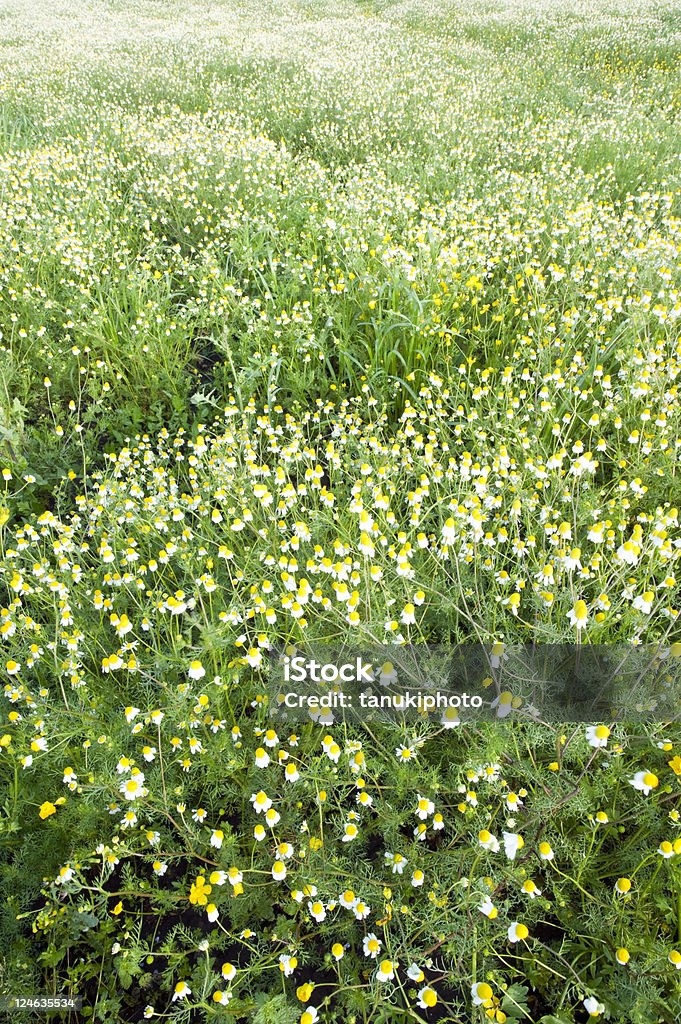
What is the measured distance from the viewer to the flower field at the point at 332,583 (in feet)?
5.66

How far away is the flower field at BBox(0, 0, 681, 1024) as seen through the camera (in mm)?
1726

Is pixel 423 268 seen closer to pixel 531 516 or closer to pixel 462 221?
pixel 462 221

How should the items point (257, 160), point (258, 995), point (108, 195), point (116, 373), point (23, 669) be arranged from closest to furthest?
point (258, 995) < point (23, 669) < point (116, 373) < point (108, 195) < point (257, 160)

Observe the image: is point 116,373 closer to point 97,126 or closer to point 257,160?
point 257,160

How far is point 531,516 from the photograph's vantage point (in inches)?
102

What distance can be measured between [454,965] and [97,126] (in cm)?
902

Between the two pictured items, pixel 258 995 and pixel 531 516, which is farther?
pixel 531 516

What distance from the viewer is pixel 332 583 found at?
2.46 m

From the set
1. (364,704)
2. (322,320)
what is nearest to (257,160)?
(322,320)

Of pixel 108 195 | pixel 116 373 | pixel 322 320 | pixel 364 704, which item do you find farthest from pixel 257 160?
pixel 364 704

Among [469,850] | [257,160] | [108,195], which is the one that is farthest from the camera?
[257,160]

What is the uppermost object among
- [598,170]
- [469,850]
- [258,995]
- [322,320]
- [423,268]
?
[598,170]

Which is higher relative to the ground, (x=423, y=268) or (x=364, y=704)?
(x=423, y=268)

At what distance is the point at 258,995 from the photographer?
5.22 feet
